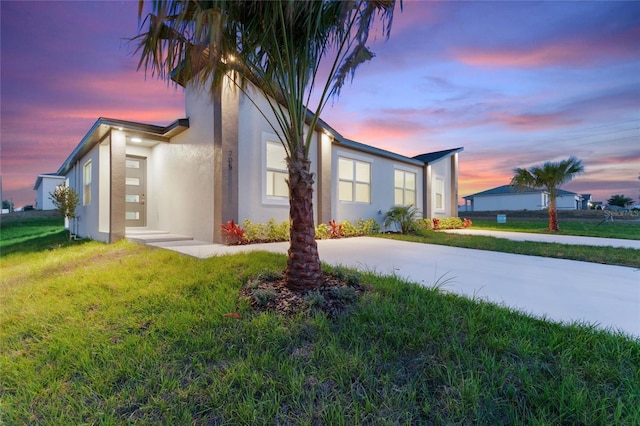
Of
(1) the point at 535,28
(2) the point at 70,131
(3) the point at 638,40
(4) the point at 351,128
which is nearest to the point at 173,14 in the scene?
(1) the point at 535,28

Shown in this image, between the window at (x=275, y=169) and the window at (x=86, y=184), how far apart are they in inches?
301

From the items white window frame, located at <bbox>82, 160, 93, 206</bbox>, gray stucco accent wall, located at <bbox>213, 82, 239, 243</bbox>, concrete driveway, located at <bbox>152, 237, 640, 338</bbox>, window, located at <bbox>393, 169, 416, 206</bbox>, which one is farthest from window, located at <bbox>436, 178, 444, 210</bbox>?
white window frame, located at <bbox>82, 160, 93, 206</bbox>

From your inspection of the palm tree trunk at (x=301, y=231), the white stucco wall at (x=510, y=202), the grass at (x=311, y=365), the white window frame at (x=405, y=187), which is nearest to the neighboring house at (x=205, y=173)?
the white window frame at (x=405, y=187)

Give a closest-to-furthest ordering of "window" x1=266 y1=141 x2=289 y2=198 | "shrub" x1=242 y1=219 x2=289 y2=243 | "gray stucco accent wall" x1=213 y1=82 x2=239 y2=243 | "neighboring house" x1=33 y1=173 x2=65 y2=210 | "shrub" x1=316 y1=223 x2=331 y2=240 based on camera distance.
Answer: "gray stucco accent wall" x1=213 y1=82 x2=239 y2=243
"shrub" x1=242 y1=219 x2=289 y2=243
"window" x1=266 y1=141 x2=289 y2=198
"shrub" x1=316 y1=223 x2=331 y2=240
"neighboring house" x1=33 y1=173 x2=65 y2=210

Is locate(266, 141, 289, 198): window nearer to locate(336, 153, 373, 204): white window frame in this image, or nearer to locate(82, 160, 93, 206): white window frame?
locate(336, 153, 373, 204): white window frame

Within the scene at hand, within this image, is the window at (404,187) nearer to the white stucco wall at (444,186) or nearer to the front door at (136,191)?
the white stucco wall at (444,186)

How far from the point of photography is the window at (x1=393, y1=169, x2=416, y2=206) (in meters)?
14.2

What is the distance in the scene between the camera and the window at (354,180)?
38.5 feet

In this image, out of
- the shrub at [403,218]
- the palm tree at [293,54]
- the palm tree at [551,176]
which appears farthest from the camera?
the palm tree at [551,176]

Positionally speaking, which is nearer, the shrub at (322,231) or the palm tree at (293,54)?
the palm tree at (293,54)

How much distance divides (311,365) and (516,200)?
46.1 m

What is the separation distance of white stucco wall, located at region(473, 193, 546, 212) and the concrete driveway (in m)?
37.3

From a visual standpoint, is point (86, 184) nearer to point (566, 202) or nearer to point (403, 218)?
point (403, 218)

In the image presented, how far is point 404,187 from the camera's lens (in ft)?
48.1
